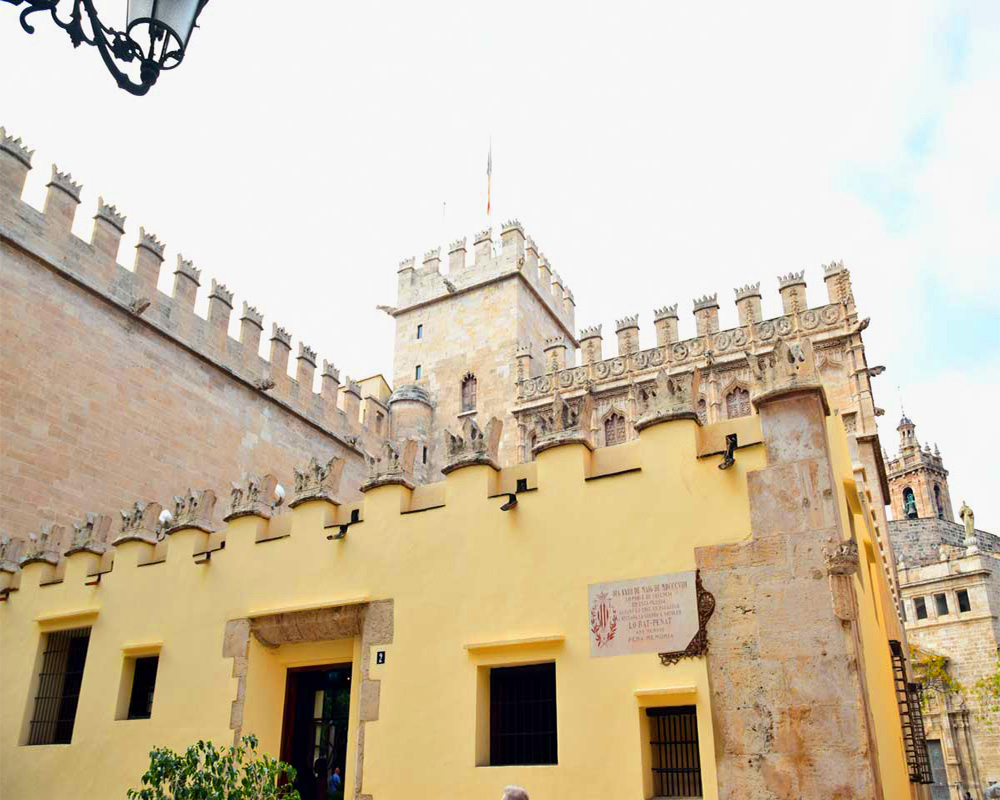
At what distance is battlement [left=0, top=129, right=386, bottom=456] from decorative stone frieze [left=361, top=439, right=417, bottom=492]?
3487 millimetres

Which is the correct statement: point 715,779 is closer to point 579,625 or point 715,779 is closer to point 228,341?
point 579,625

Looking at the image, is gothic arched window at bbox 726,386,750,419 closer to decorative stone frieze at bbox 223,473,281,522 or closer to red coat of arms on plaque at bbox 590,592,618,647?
decorative stone frieze at bbox 223,473,281,522

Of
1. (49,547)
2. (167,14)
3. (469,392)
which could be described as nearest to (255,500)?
(49,547)

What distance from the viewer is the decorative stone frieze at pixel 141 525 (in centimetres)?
1090

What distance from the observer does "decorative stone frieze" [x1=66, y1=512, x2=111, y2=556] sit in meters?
11.4

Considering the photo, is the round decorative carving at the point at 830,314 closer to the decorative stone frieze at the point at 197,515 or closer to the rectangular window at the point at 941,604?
the decorative stone frieze at the point at 197,515

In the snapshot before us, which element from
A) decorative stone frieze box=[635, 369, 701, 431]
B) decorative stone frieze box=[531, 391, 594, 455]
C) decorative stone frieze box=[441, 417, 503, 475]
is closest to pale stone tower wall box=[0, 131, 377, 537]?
decorative stone frieze box=[441, 417, 503, 475]

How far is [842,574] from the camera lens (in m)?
6.52

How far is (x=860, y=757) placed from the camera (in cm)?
602

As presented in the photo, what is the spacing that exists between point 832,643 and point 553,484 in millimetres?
2908

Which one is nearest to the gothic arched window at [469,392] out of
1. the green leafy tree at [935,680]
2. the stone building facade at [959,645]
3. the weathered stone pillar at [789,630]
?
the stone building facade at [959,645]

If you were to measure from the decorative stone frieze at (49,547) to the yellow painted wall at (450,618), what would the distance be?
6.11ft

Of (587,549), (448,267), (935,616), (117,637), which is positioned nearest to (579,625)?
(587,549)

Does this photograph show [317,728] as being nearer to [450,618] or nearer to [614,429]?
[450,618]
